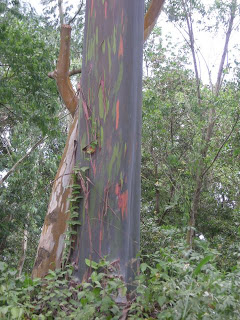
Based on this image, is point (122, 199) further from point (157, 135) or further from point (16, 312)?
point (157, 135)

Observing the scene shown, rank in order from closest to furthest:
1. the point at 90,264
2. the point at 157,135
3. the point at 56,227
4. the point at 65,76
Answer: the point at 90,264 < the point at 56,227 < the point at 65,76 < the point at 157,135

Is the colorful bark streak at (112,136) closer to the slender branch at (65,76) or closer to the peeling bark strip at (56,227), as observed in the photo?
the peeling bark strip at (56,227)

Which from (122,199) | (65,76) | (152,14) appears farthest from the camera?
(152,14)

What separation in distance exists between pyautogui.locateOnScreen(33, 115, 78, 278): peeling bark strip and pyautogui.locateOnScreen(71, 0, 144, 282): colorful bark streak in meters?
1.06

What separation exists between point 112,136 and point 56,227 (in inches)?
73.9

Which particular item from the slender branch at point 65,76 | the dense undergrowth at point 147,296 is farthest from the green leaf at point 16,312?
the slender branch at point 65,76

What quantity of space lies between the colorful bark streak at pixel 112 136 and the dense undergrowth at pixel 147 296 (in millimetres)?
237

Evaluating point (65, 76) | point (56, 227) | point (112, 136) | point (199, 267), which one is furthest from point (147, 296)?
point (65, 76)

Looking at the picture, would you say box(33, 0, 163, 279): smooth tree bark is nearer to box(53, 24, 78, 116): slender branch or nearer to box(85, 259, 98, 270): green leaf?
box(85, 259, 98, 270): green leaf

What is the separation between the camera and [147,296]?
2609 millimetres

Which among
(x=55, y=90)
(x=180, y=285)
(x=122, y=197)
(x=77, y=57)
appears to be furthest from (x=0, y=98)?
(x=180, y=285)

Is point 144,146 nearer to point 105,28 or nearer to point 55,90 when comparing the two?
point 55,90

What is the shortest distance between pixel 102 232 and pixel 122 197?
281mm

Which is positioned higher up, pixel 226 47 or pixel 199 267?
pixel 226 47
